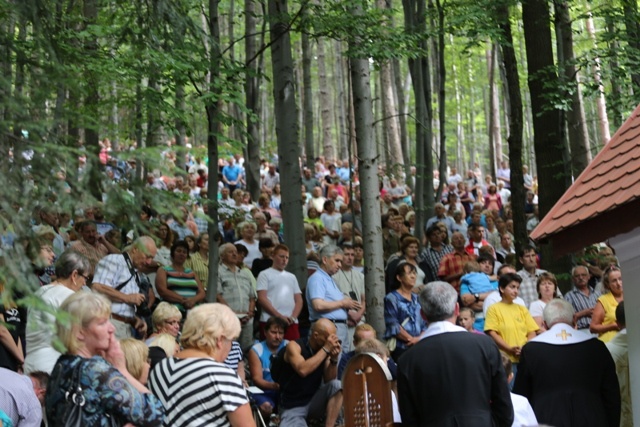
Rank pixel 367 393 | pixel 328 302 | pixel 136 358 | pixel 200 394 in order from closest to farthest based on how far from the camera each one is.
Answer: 1. pixel 200 394
2. pixel 136 358
3. pixel 367 393
4. pixel 328 302

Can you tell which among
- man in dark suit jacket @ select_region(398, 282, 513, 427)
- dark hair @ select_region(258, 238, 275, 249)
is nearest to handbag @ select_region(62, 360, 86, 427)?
man in dark suit jacket @ select_region(398, 282, 513, 427)

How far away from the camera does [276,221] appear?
20562 millimetres

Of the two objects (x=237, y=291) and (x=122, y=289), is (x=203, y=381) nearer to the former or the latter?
(x=122, y=289)

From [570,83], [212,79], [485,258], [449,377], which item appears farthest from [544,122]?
[449,377]

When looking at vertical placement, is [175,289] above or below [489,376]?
above

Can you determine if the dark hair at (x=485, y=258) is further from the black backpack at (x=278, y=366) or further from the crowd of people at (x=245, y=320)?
the black backpack at (x=278, y=366)

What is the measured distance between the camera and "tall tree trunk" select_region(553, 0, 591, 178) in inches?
662

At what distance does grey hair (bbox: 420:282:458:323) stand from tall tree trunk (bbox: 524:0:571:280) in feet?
31.8

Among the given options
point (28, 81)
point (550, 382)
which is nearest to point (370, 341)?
point (550, 382)

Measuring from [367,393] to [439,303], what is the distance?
1.57m

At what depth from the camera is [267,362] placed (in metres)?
11.8

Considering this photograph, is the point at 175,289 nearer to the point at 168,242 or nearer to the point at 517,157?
the point at 168,242

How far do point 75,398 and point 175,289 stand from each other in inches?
325

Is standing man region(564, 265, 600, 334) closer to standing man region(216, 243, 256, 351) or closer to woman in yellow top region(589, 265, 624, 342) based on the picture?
woman in yellow top region(589, 265, 624, 342)
